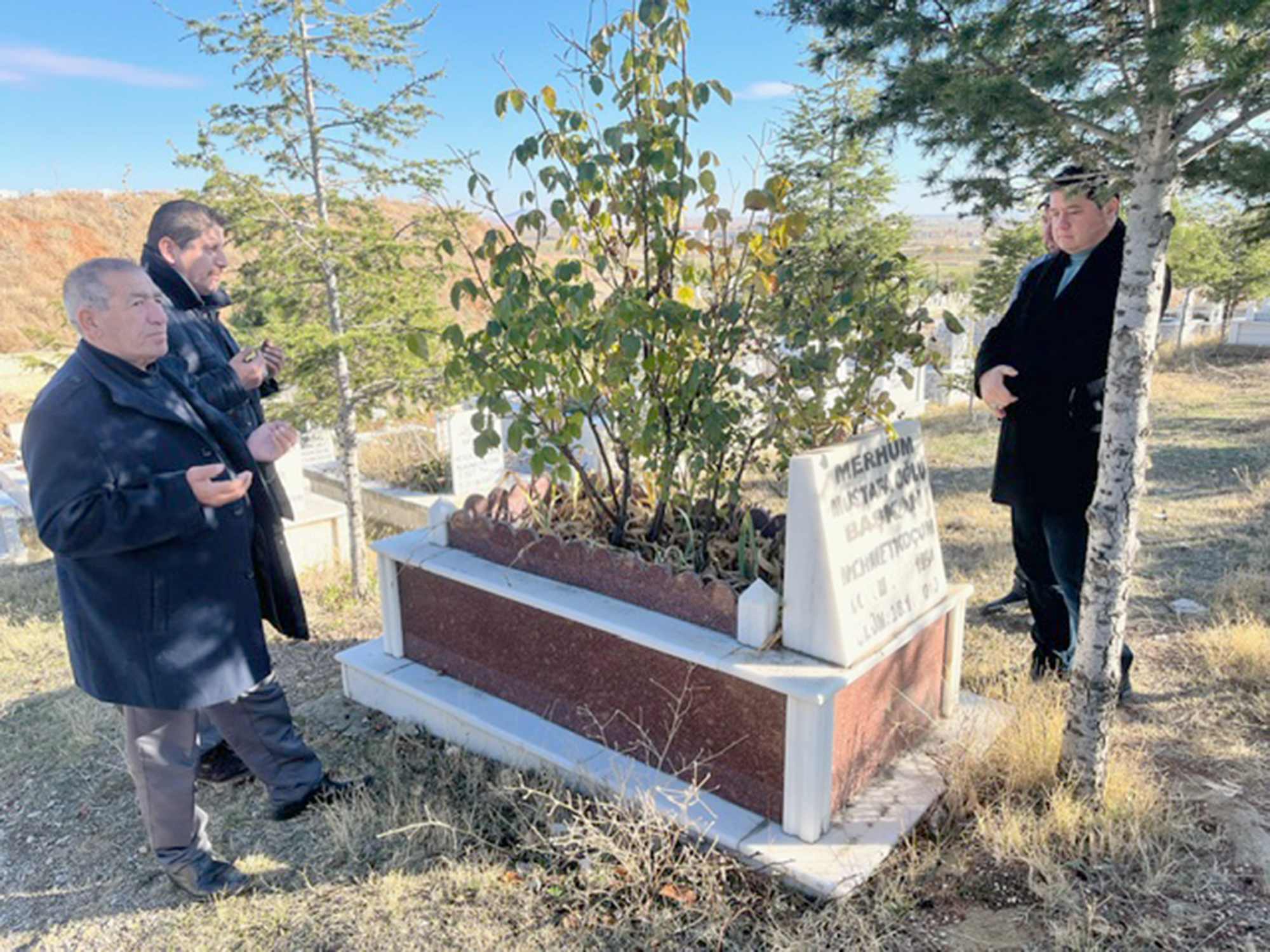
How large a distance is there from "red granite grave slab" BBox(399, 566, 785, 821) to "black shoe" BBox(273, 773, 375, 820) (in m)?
0.59

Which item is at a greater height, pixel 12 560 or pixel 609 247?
pixel 609 247

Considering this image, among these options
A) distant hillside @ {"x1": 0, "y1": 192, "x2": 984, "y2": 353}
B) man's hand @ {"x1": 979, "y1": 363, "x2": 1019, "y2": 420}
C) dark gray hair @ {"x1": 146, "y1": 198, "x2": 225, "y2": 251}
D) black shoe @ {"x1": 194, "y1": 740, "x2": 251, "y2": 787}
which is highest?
distant hillside @ {"x1": 0, "y1": 192, "x2": 984, "y2": 353}

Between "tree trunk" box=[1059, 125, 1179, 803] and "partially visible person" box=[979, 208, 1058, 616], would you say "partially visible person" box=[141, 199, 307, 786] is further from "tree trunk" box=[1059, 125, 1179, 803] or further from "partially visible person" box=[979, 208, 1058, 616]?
"partially visible person" box=[979, 208, 1058, 616]

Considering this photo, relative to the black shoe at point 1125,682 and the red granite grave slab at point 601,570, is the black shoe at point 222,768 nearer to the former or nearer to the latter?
the red granite grave slab at point 601,570

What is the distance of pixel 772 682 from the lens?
2.43 m

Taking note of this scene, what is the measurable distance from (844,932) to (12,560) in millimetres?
9699

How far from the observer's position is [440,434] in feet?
30.1

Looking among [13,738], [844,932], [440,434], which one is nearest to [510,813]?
[844,932]

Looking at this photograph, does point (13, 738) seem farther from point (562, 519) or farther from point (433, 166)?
point (433, 166)

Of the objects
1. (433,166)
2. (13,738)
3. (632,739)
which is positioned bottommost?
(13,738)

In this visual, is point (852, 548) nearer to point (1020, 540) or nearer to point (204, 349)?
point (1020, 540)

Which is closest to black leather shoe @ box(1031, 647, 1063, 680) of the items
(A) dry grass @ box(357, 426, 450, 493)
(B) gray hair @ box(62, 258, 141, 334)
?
(B) gray hair @ box(62, 258, 141, 334)

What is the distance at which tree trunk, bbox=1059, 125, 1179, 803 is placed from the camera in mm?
2229

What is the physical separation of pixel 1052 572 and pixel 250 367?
3.38 metres
